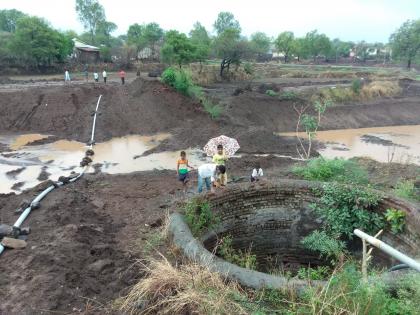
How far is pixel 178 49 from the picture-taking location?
30.2 meters

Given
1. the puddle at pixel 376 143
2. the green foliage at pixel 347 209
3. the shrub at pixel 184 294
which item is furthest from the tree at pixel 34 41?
the shrub at pixel 184 294

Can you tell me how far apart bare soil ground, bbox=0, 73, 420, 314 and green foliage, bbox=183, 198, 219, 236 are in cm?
68

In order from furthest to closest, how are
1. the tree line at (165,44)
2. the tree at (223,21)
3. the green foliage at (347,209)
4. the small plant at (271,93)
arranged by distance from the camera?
the tree at (223,21) < the tree line at (165,44) < the small plant at (271,93) < the green foliage at (347,209)

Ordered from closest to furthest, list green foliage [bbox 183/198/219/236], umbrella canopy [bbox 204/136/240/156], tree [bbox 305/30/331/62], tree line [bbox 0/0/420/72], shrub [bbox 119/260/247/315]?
shrub [bbox 119/260/247/315] < green foliage [bbox 183/198/219/236] < umbrella canopy [bbox 204/136/240/156] < tree line [bbox 0/0/420/72] < tree [bbox 305/30/331/62]

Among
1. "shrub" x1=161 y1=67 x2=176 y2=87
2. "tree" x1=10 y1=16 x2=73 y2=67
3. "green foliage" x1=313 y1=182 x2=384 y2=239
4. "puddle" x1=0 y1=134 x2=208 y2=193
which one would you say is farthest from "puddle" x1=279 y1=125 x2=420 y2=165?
"tree" x1=10 y1=16 x2=73 y2=67

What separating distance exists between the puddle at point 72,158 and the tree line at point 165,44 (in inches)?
542

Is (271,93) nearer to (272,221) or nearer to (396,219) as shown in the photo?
(272,221)

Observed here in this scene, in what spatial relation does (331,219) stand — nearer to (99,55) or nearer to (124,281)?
(124,281)

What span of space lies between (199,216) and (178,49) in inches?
976

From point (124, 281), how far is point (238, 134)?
14.0 m

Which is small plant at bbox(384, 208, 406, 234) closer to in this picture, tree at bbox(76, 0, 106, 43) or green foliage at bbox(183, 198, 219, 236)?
green foliage at bbox(183, 198, 219, 236)

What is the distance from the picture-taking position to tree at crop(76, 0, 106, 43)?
189 ft

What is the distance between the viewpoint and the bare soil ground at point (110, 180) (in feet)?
18.5

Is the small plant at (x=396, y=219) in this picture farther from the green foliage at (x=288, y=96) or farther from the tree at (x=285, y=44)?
the tree at (x=285, y=44)
